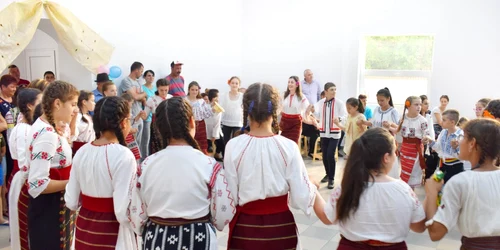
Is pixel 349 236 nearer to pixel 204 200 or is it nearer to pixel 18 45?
pixel 204 200

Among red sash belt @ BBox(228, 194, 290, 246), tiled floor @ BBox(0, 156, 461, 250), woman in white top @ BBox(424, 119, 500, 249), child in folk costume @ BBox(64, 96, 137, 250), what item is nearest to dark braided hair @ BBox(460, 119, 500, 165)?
woman in white top @ BBox(424, 119, 500, 249)

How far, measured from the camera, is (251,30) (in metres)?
10.8

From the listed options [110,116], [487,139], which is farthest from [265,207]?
[487,139]

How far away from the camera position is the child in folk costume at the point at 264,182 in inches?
88.4

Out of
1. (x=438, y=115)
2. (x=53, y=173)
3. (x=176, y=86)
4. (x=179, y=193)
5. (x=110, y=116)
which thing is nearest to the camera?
(x=179, y=193)

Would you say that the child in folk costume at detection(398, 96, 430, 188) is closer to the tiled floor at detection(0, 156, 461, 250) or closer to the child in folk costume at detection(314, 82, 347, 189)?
the tiled floor at detection(0, 156, 461, 250)

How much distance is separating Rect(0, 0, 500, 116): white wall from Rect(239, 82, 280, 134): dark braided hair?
5.09m

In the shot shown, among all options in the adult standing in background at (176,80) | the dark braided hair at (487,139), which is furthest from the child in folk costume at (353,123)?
the dark braided hair at (487,139)

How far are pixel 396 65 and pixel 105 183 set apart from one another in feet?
27.6

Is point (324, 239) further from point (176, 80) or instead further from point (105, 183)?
point (176, 80)

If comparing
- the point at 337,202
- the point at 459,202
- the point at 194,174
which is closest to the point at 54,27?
the point at 194,174

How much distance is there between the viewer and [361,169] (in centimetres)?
198

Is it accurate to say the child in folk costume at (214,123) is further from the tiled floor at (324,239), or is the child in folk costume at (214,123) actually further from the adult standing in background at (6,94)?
the adult standing in background at (6,94)

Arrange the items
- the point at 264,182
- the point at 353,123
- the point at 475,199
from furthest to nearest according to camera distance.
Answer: the point at 353,123, the point at 264,182, the point at 475,199
